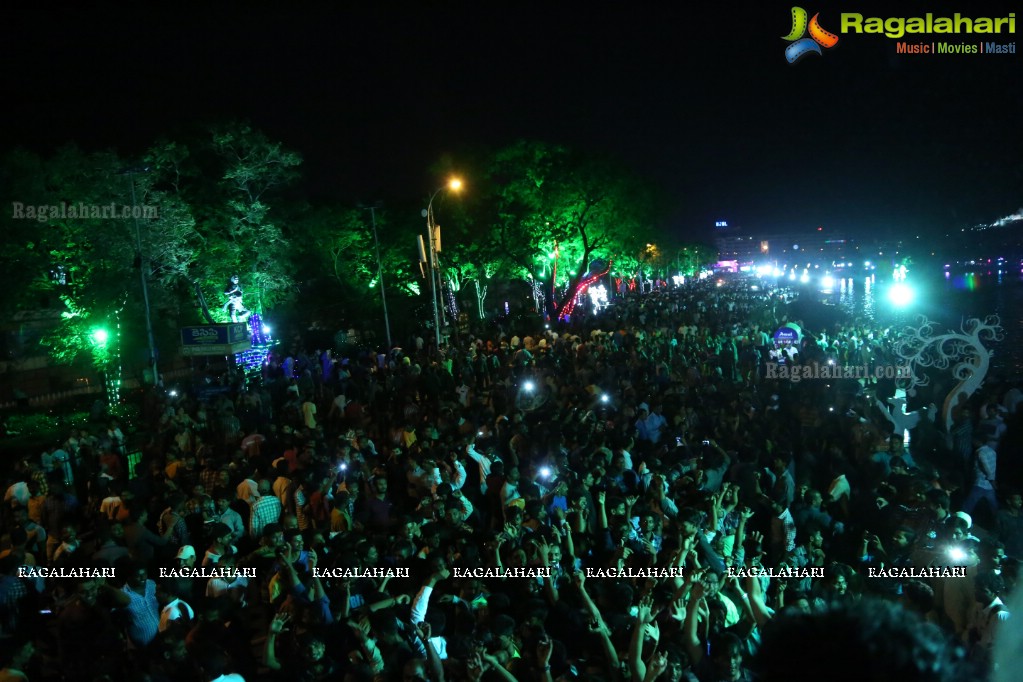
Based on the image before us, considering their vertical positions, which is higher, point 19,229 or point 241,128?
point 241,128

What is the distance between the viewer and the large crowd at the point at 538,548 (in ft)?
14.0

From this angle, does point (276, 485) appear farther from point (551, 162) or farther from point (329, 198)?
point (329, 198)

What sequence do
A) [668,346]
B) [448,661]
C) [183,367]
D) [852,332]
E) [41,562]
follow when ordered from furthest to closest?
[183,367]
[668,346]
[852,332]
[41,562]
[448,661]

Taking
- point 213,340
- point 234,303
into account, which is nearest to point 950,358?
point 213,340

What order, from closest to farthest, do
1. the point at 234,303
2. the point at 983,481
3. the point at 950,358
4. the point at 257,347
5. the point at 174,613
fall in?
the point at 174,613 < the point at 983,481 < the point at 950,358 < the point at 257,347 < the point at 234,303

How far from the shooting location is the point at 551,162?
32469mm

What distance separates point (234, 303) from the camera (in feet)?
84.2

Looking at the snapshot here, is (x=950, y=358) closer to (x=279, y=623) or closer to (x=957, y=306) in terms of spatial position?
(x=279, y=623)

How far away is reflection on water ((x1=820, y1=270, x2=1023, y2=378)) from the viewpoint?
74.9 feet

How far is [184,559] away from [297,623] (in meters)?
1.27

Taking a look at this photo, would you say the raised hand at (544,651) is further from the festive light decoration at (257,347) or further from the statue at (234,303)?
the statue at (234,303)

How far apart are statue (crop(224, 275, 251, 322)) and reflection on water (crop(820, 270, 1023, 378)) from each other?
2017 centimetres

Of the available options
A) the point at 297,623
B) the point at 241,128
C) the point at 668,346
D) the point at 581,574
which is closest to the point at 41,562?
the point at 297,623

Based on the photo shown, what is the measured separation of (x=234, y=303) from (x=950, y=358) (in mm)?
21007
